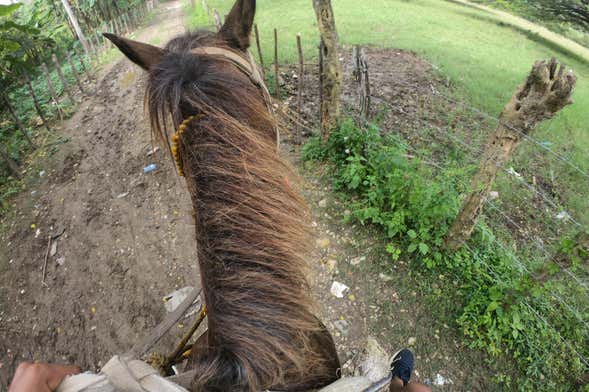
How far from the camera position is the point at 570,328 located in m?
2.46

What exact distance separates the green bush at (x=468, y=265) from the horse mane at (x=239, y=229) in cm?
198

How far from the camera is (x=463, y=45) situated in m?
9.19

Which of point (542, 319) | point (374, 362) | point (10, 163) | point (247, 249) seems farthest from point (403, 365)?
point (10, 163)

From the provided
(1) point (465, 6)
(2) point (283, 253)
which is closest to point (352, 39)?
(2) point (283, 253)

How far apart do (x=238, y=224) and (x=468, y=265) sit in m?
2.51

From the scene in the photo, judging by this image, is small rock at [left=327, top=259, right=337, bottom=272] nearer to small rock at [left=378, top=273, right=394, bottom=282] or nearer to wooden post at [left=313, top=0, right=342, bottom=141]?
small rock at [left=378, top=273, right=394, bottom=282]

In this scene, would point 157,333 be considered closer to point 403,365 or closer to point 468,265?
point 403,365

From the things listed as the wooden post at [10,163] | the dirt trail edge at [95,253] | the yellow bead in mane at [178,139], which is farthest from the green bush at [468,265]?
the wooden post at [10,163]

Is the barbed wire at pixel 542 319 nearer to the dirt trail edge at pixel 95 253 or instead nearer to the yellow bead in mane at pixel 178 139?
the yellow bead in mane at pixel 178 139

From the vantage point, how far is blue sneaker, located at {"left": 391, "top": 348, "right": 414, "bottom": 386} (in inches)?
85.6

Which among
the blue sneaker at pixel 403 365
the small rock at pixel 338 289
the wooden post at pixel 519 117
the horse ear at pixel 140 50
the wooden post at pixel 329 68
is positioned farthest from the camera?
the wooden post at pixel 329 68

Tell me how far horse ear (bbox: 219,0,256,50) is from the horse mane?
355 mm

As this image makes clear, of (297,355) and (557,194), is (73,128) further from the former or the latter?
(557,194)

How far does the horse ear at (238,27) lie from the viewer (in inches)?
57.8
